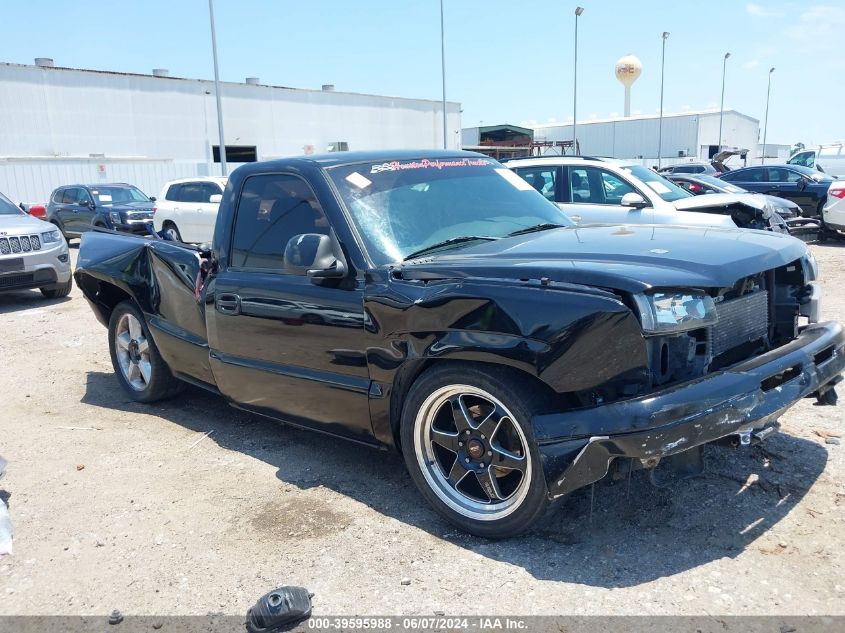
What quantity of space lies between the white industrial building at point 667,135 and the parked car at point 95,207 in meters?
43.0

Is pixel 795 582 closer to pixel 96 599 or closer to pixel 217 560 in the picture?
pixel 217 560

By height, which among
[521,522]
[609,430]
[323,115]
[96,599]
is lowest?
[96,599]

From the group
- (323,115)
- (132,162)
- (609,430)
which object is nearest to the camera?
(609,430)

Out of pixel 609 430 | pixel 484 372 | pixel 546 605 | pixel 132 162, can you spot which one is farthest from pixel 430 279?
pixel 132 162

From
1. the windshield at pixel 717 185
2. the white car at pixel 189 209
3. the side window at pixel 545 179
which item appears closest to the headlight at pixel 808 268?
the side window at pixel 545 179

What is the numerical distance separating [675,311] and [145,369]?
4.16 m

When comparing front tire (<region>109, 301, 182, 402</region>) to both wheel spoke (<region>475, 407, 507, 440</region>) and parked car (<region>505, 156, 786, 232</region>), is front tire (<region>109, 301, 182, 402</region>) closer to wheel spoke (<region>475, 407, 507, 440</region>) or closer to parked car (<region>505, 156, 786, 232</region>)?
wheel spoke (<region>475, 407, 507, 440</region>)

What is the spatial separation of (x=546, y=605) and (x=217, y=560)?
1.49m

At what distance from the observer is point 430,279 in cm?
324

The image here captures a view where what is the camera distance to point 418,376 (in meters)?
3.32

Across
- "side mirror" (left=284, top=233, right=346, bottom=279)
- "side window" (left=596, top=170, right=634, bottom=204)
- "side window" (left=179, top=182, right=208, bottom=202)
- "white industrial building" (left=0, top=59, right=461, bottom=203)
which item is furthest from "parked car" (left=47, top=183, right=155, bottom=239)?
"side mirror" (left=284, top=233, right=346, bottom=279)

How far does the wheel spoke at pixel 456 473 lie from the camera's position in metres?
3.24

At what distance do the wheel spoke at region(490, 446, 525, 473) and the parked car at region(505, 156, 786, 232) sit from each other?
267 inches

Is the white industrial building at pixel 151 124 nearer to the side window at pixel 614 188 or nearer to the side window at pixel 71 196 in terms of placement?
the side window at pixel 71 196
